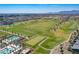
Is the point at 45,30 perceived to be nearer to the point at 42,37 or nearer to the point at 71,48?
the point at 42,37

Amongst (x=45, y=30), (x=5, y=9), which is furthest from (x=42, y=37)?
(x=5, y=9)

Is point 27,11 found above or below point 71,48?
above

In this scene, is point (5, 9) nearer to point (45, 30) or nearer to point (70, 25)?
point (45, 30)

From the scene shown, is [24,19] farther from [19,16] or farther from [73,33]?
[73,33]

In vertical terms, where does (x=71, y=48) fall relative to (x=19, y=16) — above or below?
below

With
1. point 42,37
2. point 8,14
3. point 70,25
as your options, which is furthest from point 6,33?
point 70,25

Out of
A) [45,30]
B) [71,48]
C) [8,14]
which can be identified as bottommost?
[71,48]
